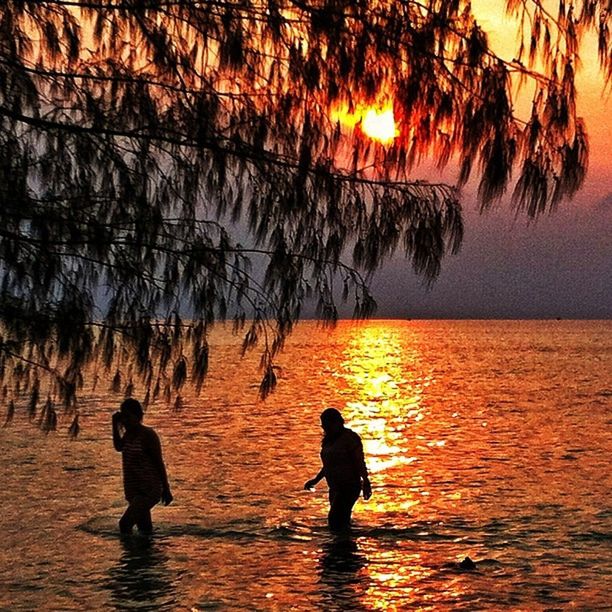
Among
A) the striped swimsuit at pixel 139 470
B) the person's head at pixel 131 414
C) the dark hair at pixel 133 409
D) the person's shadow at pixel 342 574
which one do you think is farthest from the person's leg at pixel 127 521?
the person's shadow at pixel 342 574

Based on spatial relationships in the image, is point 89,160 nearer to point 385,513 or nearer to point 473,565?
point 473,565

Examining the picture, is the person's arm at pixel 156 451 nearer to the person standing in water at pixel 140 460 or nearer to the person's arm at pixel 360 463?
the person standing in water at pixel 140 460

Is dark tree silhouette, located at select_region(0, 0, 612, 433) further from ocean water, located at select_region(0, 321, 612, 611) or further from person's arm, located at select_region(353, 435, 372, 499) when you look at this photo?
person's arm, located at select_region(353, 435, 372, 499)

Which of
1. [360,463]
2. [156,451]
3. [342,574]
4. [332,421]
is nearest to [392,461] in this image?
[342,574]

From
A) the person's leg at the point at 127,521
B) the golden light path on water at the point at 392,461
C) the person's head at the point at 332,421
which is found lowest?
the golden light path on water at the point at 392,461

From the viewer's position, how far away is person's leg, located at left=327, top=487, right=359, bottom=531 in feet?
46.6

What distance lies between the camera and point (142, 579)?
44.4 ft

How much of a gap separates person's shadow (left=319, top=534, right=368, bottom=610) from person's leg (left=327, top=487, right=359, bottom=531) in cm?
37

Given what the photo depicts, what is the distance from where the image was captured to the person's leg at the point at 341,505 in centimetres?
1422

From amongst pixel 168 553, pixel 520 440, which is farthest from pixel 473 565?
pixel 520 440

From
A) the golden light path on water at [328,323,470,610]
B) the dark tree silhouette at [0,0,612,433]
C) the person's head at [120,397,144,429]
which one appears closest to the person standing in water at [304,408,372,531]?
the golden light path on water at [328,323,470,610]

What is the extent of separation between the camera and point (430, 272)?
16.6ft

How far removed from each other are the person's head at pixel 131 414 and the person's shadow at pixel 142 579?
2137mm

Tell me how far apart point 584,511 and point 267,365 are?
16.7m
